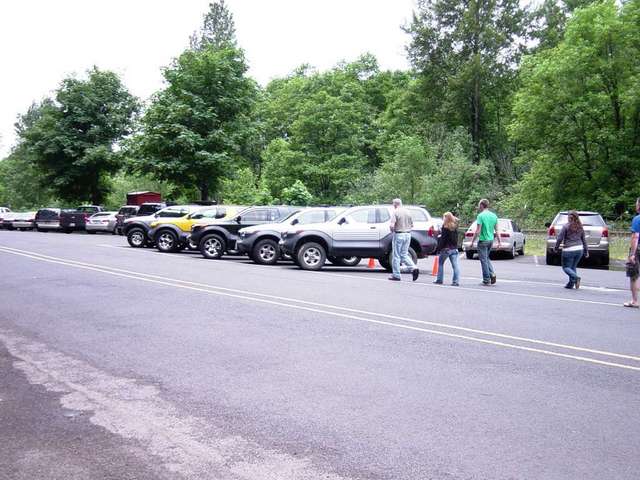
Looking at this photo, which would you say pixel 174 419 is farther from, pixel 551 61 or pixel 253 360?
pixel 551 61

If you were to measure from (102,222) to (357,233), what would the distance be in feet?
95.8

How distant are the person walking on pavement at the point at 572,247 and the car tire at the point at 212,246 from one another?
38.9 ft

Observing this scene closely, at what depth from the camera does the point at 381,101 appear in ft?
216

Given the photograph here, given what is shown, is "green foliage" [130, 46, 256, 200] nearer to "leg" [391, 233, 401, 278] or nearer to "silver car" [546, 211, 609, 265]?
"silver car" [546, 211, 609, 265]

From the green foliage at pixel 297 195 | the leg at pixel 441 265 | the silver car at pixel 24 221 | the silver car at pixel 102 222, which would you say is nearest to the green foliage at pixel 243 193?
the green foliage at pixel 297 195

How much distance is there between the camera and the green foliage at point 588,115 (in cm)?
3812

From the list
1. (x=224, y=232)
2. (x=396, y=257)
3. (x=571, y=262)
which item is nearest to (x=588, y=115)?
(x=224, y=232)

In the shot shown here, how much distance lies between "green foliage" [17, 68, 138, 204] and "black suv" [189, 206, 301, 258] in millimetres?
34070

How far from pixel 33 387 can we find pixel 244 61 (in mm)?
41129

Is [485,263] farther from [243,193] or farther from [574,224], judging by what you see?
[243,193]

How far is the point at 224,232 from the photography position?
22.9 metres

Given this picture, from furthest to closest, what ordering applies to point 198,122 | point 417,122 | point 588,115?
point 417,122, point 198,122, point 588,115

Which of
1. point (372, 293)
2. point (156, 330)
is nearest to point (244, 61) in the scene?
point (372, 293)

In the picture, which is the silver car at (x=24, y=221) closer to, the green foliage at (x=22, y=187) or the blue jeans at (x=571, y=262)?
the green foliage at (x=22, y=187)
